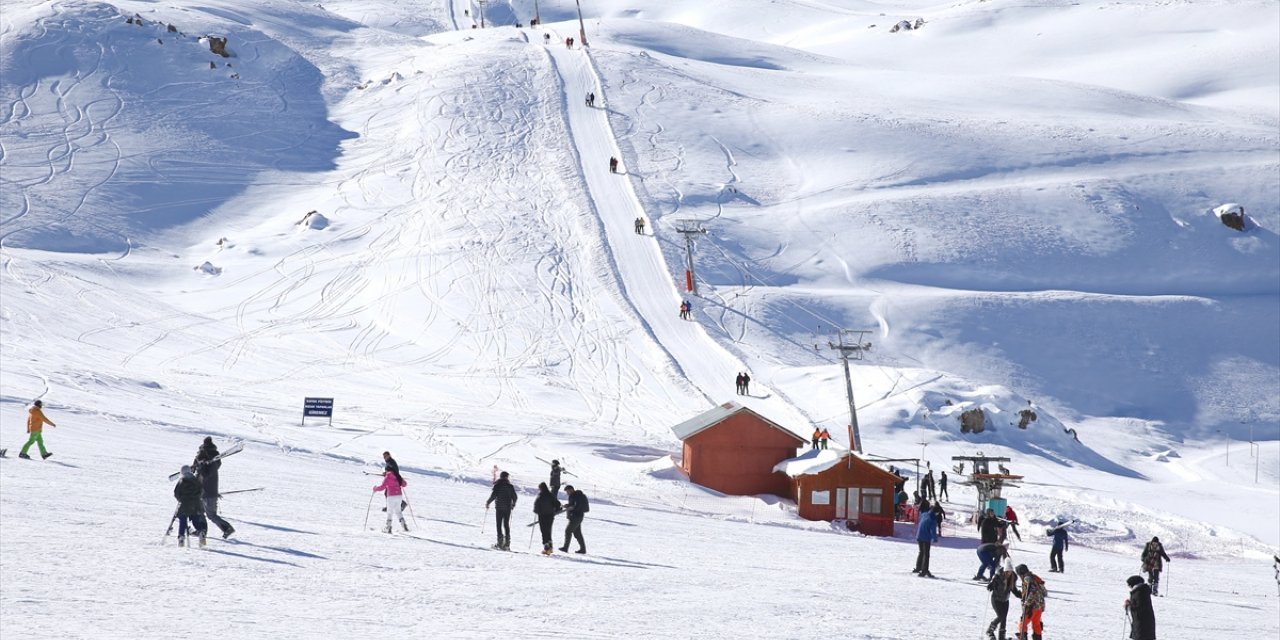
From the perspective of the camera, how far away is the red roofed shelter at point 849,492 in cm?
3069

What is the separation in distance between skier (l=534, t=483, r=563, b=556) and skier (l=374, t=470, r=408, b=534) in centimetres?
199

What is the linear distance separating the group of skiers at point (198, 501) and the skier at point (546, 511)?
408 centimetres

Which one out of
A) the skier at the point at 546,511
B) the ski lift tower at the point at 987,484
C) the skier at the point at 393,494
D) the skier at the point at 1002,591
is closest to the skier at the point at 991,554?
the skier at the point at 1002,591

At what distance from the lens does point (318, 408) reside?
3444cm

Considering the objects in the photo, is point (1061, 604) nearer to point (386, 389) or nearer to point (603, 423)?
point (603, 423)

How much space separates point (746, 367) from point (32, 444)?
27905 millimetres

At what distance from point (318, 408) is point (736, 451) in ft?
35.5

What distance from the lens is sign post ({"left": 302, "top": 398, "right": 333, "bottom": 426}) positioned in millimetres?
34281

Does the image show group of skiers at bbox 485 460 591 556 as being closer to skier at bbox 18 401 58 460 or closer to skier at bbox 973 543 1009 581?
skier at bbox 973 543 1009 581

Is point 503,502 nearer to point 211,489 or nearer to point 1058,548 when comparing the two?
point 211,489

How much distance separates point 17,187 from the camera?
6456cm

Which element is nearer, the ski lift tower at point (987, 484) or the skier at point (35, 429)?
the skier at point (35, 429)

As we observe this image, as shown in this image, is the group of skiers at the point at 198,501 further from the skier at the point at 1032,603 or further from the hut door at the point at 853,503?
the hut door at the point at 853,503

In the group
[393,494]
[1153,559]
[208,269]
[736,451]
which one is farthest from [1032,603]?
[208,269]
